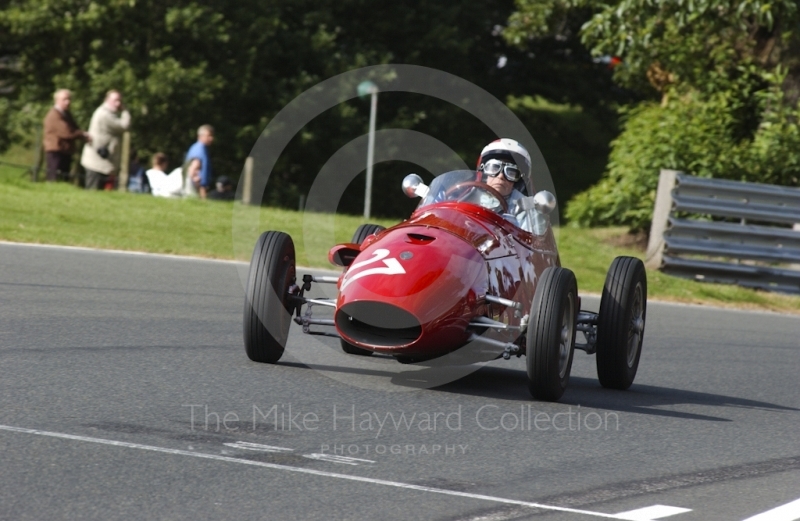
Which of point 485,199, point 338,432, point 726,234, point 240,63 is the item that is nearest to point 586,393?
point 485,199

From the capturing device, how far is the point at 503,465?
220 inches

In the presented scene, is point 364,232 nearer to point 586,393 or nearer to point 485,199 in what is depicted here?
point 485,199

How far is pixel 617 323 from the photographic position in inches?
318

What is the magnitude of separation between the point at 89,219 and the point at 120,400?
10422mm

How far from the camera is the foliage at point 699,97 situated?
1902 centimetres

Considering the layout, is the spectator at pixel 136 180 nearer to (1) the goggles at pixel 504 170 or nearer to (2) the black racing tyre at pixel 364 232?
(2) the black racing tyre at pixel 364 232

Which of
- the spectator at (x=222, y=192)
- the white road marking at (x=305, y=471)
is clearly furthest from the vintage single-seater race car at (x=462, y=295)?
the spectator at (x=222, y=192)

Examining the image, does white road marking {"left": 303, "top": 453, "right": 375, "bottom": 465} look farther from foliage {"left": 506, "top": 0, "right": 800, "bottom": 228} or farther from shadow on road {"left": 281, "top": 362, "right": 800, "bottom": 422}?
foliage {"left": 506, "top": 0, "right": 800, "bottom": 228}

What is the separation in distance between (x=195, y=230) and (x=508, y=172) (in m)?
8.92

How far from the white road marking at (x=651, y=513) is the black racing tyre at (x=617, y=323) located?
10.3ft

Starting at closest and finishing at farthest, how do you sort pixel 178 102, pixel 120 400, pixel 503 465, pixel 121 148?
pixel 503 465, pixel 120 400, pixel 121 148, pixel 178 102

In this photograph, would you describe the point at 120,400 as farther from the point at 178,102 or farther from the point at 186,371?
the point at 178,102


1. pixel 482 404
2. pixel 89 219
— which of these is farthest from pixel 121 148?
pixel 482 404

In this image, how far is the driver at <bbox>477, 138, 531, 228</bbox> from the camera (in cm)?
816
